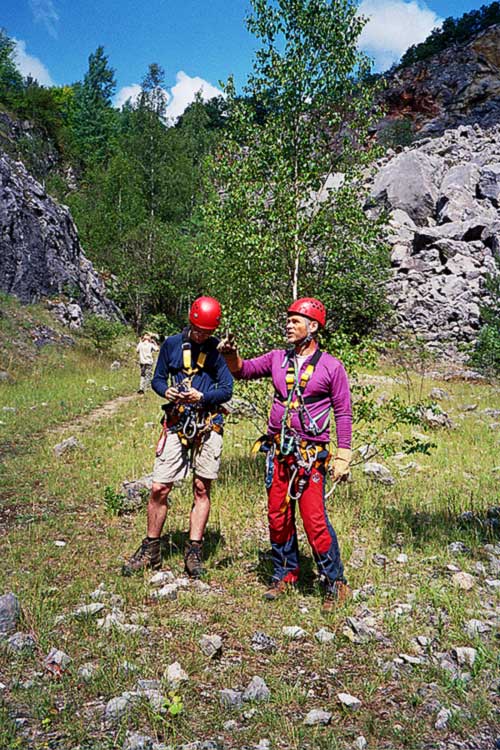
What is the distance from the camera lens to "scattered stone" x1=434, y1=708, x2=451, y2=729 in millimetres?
3609

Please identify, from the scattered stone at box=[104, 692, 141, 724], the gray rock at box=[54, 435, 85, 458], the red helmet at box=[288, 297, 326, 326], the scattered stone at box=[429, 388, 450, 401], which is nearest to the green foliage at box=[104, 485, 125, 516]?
the gray rock at box=[54, 435, 85, 458]

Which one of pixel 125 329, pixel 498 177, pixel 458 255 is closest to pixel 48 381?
pixel 125 329

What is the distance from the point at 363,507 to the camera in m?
8.07

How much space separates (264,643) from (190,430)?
85.0 inches

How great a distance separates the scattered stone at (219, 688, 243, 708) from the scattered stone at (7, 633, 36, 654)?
1527 mm

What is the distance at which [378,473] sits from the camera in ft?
32.0

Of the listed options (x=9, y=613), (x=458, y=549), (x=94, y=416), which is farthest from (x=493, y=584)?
(x=94, y=416)

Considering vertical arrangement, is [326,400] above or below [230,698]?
above

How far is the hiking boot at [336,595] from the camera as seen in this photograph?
5289 mm

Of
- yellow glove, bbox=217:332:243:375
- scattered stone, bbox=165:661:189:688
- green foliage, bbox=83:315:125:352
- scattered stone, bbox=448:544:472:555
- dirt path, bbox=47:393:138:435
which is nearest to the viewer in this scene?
scattered stone, bbox=165:661:189:688

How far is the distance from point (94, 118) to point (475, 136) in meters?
48.0

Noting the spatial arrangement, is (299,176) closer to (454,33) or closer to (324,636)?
(324,636)

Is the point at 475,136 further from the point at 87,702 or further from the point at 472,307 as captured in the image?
the point at 87,702

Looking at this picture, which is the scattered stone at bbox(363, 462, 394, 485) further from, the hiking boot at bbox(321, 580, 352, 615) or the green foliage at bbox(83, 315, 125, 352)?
the green foliage at bbox(83, 315, 125, 352)
